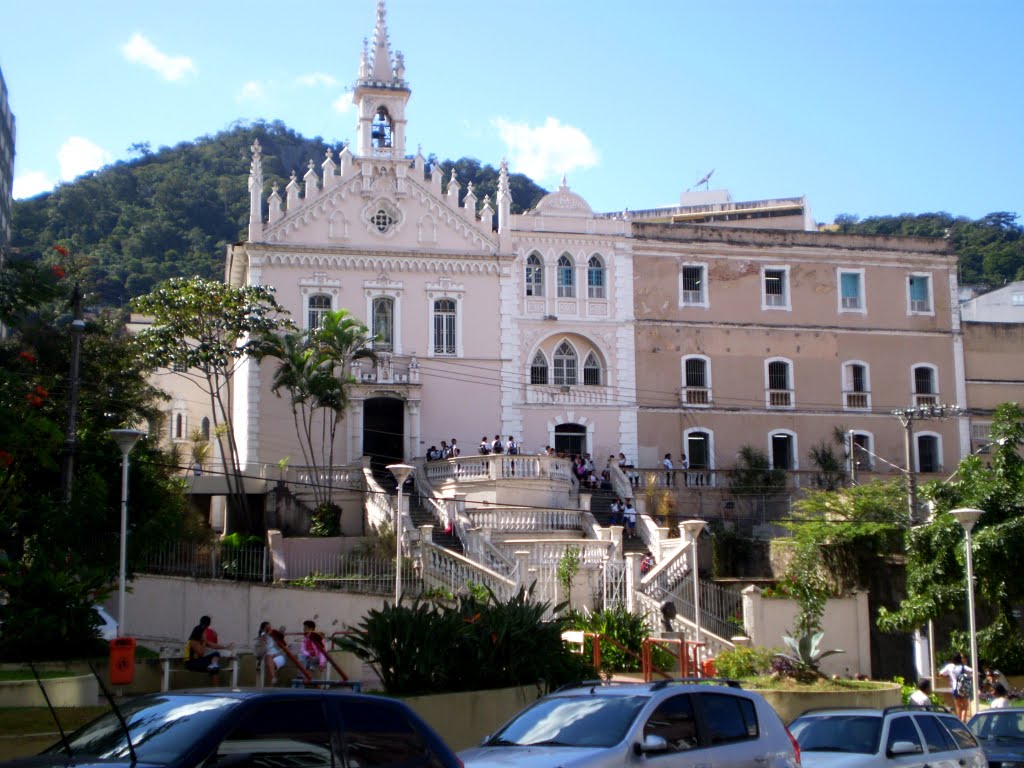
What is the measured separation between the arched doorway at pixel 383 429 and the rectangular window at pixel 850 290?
16.0 meters

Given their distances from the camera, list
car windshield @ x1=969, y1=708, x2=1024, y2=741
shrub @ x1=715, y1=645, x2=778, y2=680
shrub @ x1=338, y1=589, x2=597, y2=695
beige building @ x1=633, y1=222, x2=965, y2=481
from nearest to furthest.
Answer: shrub @ x1=338, y1=589, x2=597, y2=695
car windshield @ x1=969, y1=708, x2=1024, y2=741
shrub @ x1=715, y1=645, x2=778, y2=680
beige building @ x1=633, y1=222, x2=965, y2=481

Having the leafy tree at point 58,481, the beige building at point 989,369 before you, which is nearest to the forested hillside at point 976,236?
the beige building at point 989,369

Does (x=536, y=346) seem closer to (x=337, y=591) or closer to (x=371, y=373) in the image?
(x=371, y=373)

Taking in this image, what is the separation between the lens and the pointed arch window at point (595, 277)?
44.2 metres

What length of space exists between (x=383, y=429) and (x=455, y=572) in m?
13.0

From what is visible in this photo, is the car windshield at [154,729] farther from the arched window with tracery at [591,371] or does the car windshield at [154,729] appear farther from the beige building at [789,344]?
the beige building at [789,344]

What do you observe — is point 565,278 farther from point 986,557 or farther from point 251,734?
point 251,734

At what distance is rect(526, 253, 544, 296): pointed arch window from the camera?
1727 inches

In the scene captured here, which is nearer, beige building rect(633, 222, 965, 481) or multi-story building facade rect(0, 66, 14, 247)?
beige building rect(633, 222, 965, 481)

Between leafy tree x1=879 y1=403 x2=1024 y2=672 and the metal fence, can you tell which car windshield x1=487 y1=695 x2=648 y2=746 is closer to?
the metal fence

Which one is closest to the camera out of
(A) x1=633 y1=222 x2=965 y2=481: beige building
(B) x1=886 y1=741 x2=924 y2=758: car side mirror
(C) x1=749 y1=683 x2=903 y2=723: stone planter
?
(B) x1=886 y1=741 x2=924 y2=758: car side mirror

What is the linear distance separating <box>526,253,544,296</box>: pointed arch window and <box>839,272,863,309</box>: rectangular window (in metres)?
10.7

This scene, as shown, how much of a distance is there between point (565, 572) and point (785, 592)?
5323 mm

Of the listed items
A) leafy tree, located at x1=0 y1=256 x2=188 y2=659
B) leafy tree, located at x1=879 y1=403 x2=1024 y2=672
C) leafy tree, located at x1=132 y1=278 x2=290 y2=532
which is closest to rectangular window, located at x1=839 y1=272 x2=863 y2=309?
leafy tree, located at x1=879 y1=403 x2=1024 y2=672
